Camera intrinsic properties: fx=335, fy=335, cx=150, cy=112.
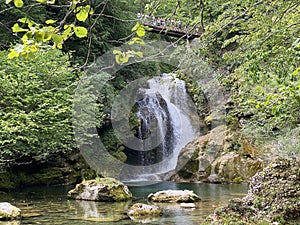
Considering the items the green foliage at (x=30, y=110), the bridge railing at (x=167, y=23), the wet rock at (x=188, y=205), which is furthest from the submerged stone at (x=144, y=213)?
the green foliage at (x=30, y=110)

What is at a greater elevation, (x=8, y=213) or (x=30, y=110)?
(x=30, y=110)

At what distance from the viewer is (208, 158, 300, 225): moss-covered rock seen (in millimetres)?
4859

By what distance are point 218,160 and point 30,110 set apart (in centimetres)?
837

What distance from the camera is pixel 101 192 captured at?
941 cm

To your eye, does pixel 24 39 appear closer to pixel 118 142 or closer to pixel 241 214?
pixel 241 214

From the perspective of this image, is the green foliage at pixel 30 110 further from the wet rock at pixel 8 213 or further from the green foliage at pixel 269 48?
the green foliage at pixel 269 48

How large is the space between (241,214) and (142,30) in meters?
4.43

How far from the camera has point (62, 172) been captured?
14461 millimetres

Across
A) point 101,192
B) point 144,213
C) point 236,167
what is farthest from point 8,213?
point 236,167

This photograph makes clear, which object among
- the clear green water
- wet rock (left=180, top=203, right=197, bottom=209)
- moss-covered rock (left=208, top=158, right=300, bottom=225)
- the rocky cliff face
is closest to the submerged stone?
the clear green water

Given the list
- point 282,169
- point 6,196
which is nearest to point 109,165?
point 6,196

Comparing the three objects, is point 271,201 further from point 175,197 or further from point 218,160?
point 218,160

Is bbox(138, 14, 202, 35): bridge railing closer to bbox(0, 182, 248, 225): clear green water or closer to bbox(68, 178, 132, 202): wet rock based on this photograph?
bbox(0, 182, 248, 225): clear green water

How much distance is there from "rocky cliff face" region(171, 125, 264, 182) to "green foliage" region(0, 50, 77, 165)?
6.17m
